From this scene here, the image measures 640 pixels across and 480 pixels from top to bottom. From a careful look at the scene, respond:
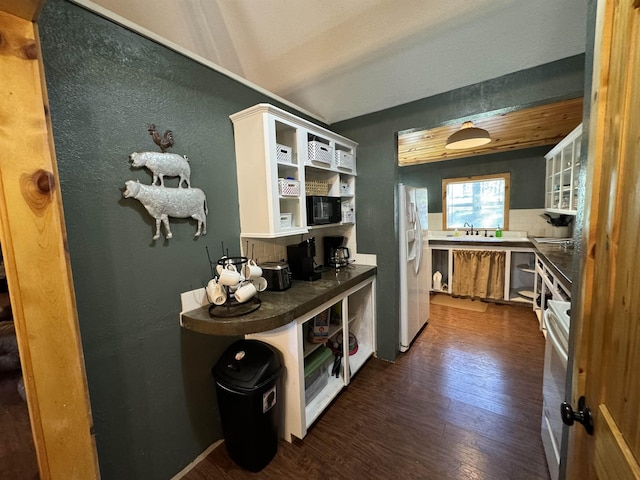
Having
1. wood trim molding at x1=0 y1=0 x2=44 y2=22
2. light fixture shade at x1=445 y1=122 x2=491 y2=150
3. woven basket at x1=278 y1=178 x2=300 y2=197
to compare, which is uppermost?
light fixture shade at x1=445 y1=122 x2=491 y2=150

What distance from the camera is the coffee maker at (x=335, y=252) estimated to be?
8.12ft

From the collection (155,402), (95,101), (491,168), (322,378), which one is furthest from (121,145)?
(491,168)

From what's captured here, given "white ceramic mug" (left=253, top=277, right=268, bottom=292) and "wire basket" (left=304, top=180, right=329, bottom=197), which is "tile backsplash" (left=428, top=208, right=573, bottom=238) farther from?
"white ceramic mug" (left=253, top=277, right=268, bottom=292)

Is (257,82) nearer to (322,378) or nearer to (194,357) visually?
(194,357)

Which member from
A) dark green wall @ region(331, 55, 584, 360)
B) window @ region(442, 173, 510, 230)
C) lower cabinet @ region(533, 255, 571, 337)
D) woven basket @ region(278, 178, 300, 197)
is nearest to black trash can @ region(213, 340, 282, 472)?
woven basket @ region(278, 178, 300, 197)

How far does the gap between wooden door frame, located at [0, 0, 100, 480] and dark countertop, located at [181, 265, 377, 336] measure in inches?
21.2

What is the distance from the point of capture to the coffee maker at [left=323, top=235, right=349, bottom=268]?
8.12 ft

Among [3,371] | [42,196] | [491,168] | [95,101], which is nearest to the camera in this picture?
[42,196]

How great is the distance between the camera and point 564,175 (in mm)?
2918

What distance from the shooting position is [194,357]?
1.53m

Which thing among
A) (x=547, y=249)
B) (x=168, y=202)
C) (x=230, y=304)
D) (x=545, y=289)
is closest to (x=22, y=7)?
(x=168, y=202)

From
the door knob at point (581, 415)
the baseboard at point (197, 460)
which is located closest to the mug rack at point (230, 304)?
the baseboard at point (197, 460)

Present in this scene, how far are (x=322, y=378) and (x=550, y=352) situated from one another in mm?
1495

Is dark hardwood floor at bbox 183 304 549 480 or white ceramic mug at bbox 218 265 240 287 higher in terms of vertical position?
white ceramic mug at bbox 218 265 240 287
